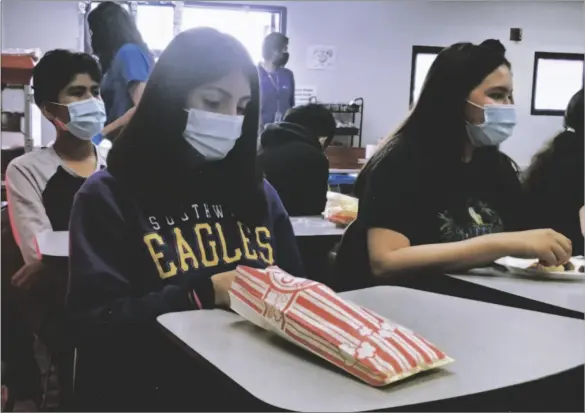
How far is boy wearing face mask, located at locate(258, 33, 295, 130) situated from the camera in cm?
163

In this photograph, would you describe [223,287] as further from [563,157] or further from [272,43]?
[563,157]

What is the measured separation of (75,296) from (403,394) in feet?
2.10

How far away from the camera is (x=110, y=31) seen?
4.94 ft

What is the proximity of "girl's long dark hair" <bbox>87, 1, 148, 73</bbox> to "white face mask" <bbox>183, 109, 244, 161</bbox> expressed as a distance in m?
0.30

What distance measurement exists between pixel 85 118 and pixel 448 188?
859mm

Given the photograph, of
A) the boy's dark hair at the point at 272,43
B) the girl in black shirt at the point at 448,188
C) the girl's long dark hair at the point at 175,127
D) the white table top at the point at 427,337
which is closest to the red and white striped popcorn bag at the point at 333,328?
the white table top at the point at 427,337

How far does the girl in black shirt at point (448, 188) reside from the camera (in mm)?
1442

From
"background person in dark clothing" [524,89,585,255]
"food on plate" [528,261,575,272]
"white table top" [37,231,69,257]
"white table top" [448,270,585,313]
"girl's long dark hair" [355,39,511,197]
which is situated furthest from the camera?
"background person in dark clothing" [524,89,585,255]

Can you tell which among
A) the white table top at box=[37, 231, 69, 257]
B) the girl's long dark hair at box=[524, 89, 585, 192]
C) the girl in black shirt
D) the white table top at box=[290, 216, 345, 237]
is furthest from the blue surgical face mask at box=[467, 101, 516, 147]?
the white table top at box=[37, 231, 69, 257]

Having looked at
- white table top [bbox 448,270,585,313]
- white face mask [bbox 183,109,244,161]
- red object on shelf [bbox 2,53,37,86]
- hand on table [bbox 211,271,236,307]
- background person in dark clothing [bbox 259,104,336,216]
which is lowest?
white table top [bbox 448,270,585,313]

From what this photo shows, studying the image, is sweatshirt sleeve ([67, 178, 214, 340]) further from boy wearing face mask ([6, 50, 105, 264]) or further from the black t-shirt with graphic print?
the black t-shirt with graphic print

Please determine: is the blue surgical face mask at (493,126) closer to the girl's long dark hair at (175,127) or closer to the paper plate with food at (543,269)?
the paper plate with food at (543,269)

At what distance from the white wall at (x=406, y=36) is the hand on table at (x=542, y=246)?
419 mm

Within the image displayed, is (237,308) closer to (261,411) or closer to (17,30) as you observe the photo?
(261,411)
